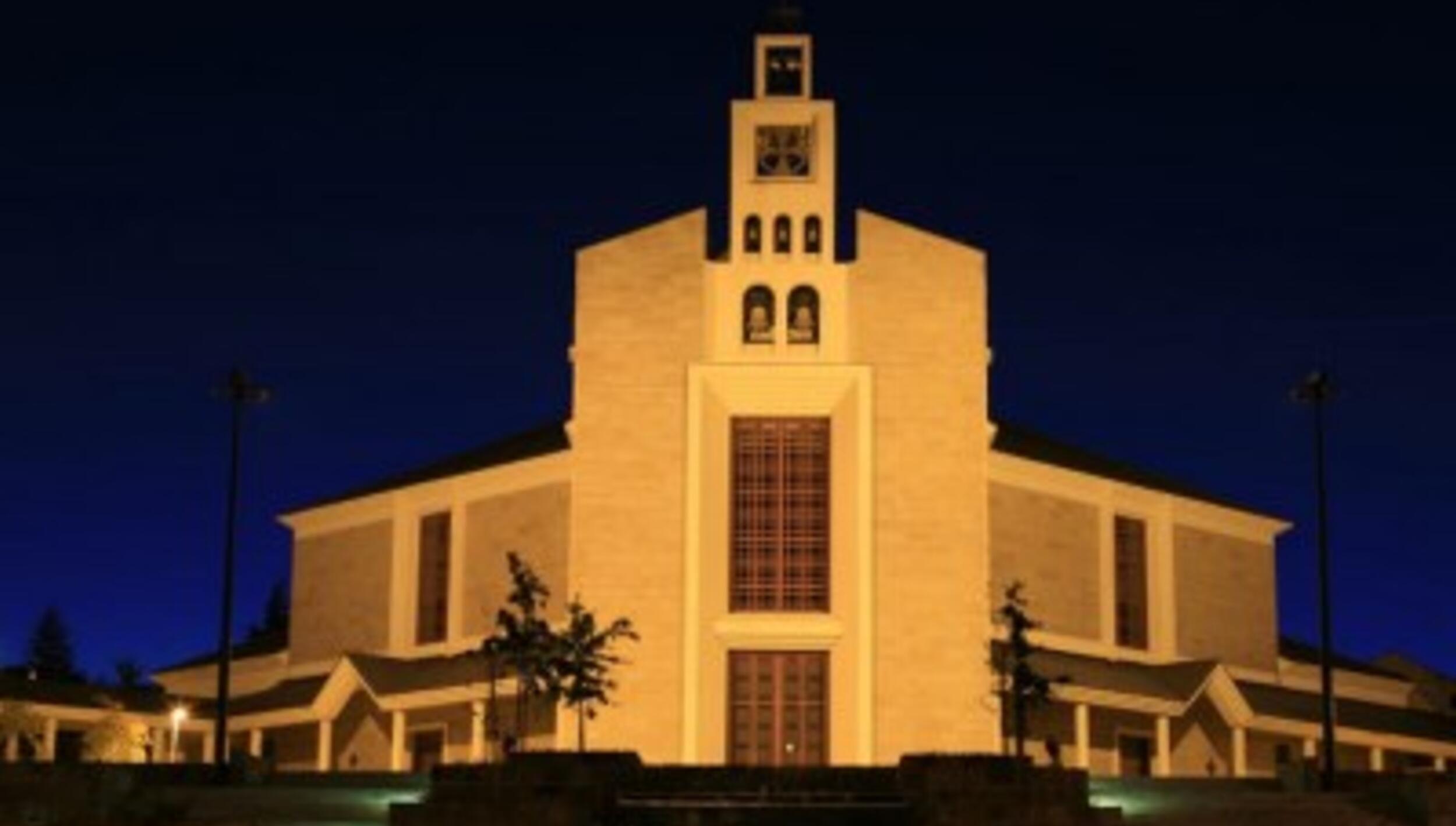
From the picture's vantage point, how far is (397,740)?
57.2 metres

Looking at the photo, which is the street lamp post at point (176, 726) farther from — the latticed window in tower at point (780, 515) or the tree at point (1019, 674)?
the tree at point (1019, 674)

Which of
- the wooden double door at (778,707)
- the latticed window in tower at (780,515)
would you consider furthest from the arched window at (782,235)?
the wooden double door at (778,707)

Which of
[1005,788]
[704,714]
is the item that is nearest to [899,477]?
[704,714]

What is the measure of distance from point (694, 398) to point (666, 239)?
3.71 m

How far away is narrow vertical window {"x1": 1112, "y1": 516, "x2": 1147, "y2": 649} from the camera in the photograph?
59.8 metres

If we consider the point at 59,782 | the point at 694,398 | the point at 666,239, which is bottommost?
the point at 59,782

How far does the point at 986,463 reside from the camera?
2099 inches

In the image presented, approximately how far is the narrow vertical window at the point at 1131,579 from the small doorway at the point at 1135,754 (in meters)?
2.78

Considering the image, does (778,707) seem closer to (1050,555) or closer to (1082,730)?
(1082,730)

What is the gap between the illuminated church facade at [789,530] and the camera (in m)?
51.2

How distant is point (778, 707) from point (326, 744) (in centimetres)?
1365

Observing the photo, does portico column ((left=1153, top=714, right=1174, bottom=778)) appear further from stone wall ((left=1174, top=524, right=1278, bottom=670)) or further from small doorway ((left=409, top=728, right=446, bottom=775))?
small doorway ((left=409, top=728, right=446, bottom=775))

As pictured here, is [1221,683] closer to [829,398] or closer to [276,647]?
[829,398]

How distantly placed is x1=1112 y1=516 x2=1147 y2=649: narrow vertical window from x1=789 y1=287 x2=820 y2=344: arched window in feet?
36.8
